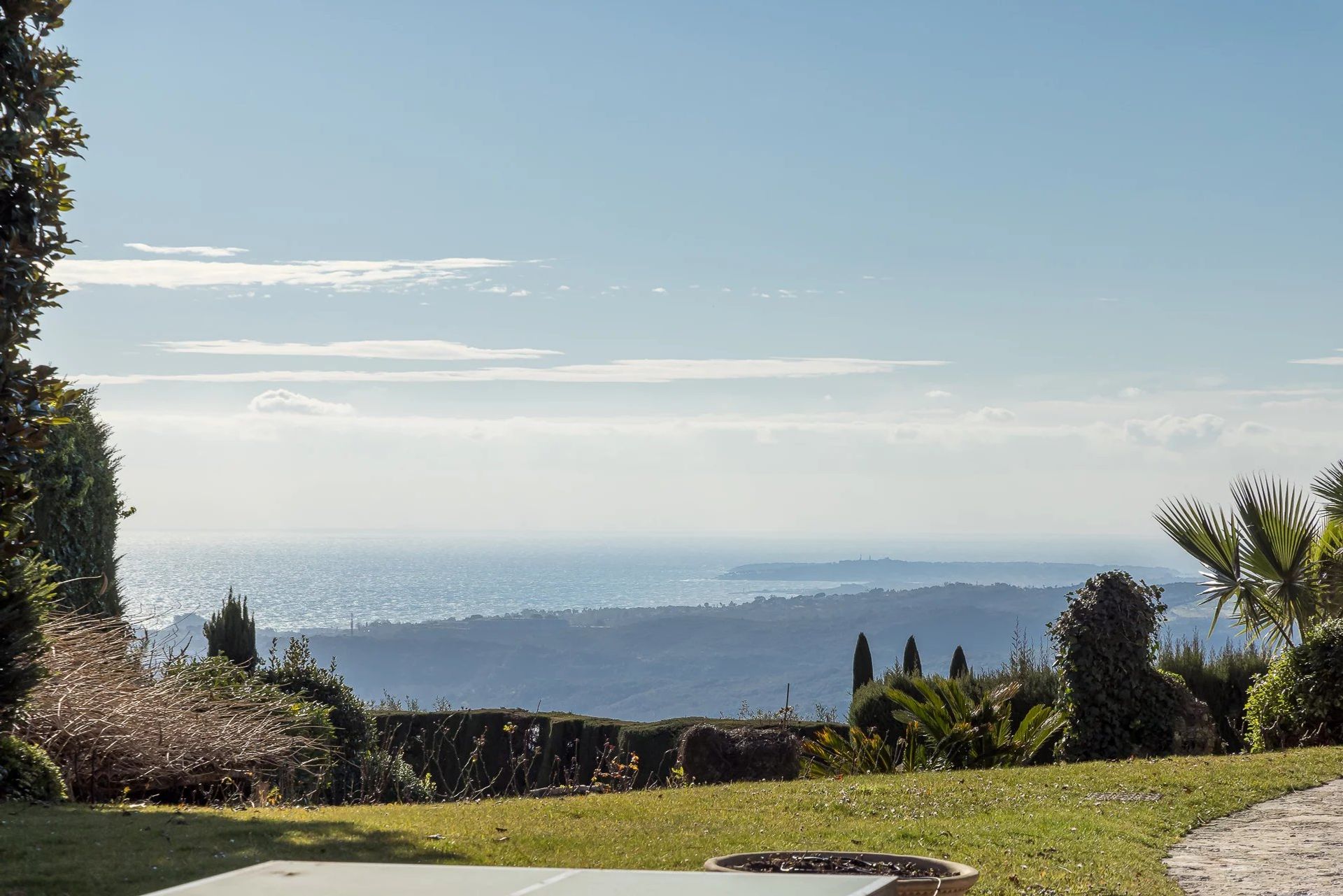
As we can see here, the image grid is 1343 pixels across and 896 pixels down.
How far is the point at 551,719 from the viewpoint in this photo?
1673 cm

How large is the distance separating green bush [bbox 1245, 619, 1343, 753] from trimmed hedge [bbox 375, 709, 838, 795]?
5.19m

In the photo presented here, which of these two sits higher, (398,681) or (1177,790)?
(1177,790)

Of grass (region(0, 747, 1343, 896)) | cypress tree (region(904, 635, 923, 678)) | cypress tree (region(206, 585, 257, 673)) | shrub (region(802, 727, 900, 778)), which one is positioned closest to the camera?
grass (region(0, 747, 1343, 896))

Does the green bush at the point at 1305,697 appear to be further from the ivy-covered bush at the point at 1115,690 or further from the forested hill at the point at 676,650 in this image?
the forested hill at the point at 676,650

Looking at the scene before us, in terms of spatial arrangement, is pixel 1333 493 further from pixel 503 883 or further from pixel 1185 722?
pixel 503 883

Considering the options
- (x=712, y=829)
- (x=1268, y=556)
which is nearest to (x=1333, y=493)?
(x=1268, y=556)

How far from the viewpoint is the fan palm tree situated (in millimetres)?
14688

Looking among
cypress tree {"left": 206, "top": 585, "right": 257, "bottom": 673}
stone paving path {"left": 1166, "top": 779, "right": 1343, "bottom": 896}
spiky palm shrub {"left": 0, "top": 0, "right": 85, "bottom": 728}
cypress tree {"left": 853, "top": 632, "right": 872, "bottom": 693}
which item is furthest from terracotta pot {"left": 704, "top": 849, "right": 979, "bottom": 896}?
cypress tree {"left": 853, "top": 632, "right": 872, "bottom": 693}

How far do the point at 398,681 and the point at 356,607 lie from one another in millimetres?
56803

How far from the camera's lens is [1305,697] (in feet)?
42.5

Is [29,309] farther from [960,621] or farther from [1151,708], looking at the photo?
[960,621]

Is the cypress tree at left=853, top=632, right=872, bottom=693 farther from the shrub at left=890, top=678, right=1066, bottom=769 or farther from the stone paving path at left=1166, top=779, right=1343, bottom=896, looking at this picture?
the stone paving path at left=1166, top=779, right=1343, bottom=896

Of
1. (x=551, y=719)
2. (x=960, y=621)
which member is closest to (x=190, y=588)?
(x=960, y=621)

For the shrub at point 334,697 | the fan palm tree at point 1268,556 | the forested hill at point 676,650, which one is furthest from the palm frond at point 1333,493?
the forested hill at point 676,650
